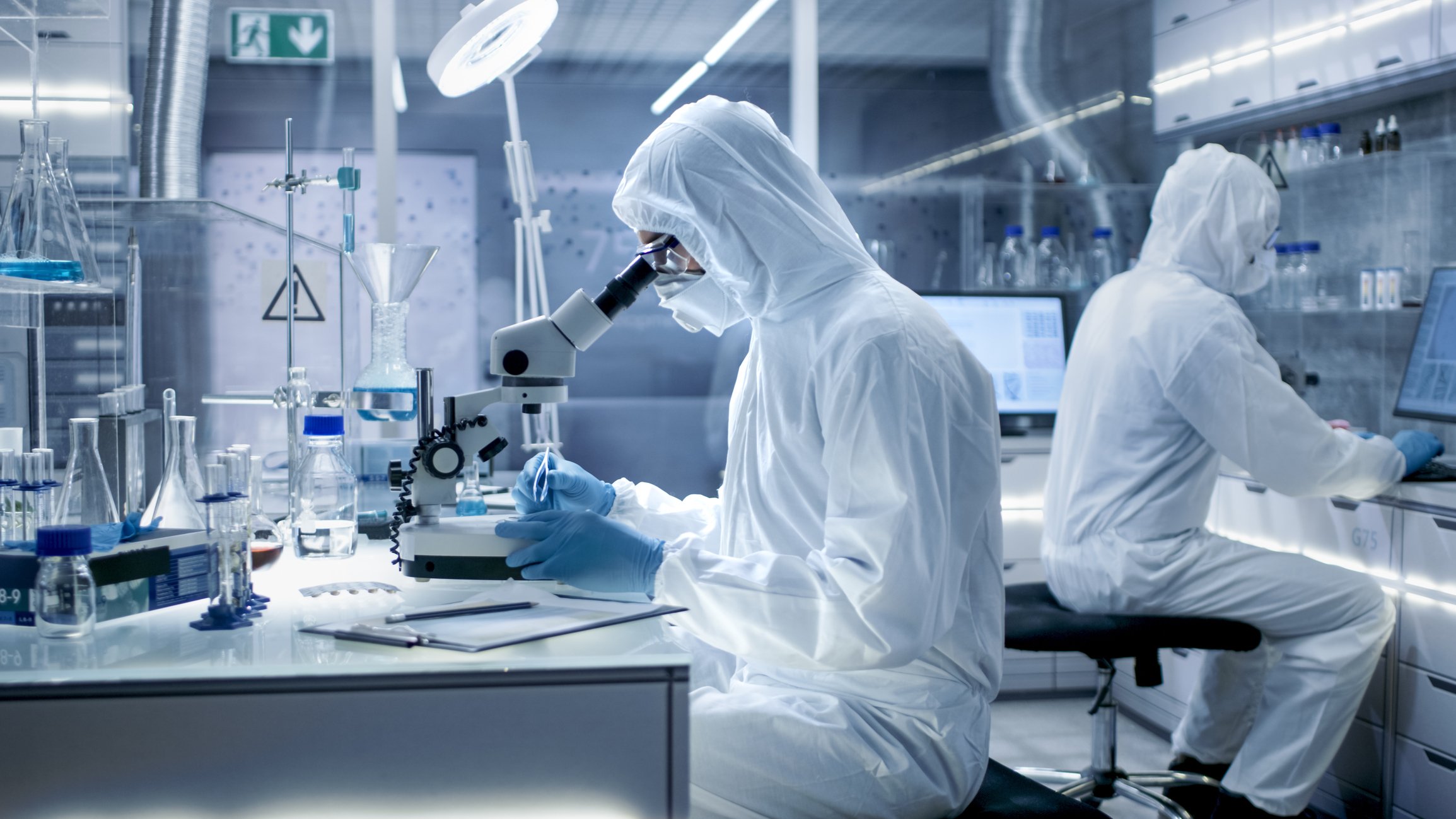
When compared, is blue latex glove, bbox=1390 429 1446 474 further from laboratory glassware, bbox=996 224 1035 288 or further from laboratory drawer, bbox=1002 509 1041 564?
laboratory glassware, bbox=996 224 1035 288

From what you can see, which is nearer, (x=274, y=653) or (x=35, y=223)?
(x=274, y=653)

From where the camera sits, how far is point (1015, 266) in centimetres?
378

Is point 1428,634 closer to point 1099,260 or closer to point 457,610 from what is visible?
point 1099,260

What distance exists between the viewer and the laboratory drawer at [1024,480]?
333 cm

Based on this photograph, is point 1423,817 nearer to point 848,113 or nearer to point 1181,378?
point 1181,378

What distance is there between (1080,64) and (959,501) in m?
3.05

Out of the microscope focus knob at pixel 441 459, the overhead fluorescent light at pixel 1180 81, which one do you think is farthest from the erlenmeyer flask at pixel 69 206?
the overhead fluorescent light at pixel 1180 81

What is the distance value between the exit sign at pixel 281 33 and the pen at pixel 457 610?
2.74 m

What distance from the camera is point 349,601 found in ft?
4.32

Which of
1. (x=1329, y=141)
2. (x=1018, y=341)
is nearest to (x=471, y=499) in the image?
(x=1018, y=341)

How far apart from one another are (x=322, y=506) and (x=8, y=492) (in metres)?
0.42

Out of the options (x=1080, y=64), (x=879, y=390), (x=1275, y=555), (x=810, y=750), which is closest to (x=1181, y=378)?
(x=1275, y=555)

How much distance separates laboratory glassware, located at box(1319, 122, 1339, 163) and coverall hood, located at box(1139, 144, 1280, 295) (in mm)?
775

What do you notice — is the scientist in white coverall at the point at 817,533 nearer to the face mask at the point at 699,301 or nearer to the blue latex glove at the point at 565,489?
the face mask at the point at 699,301
